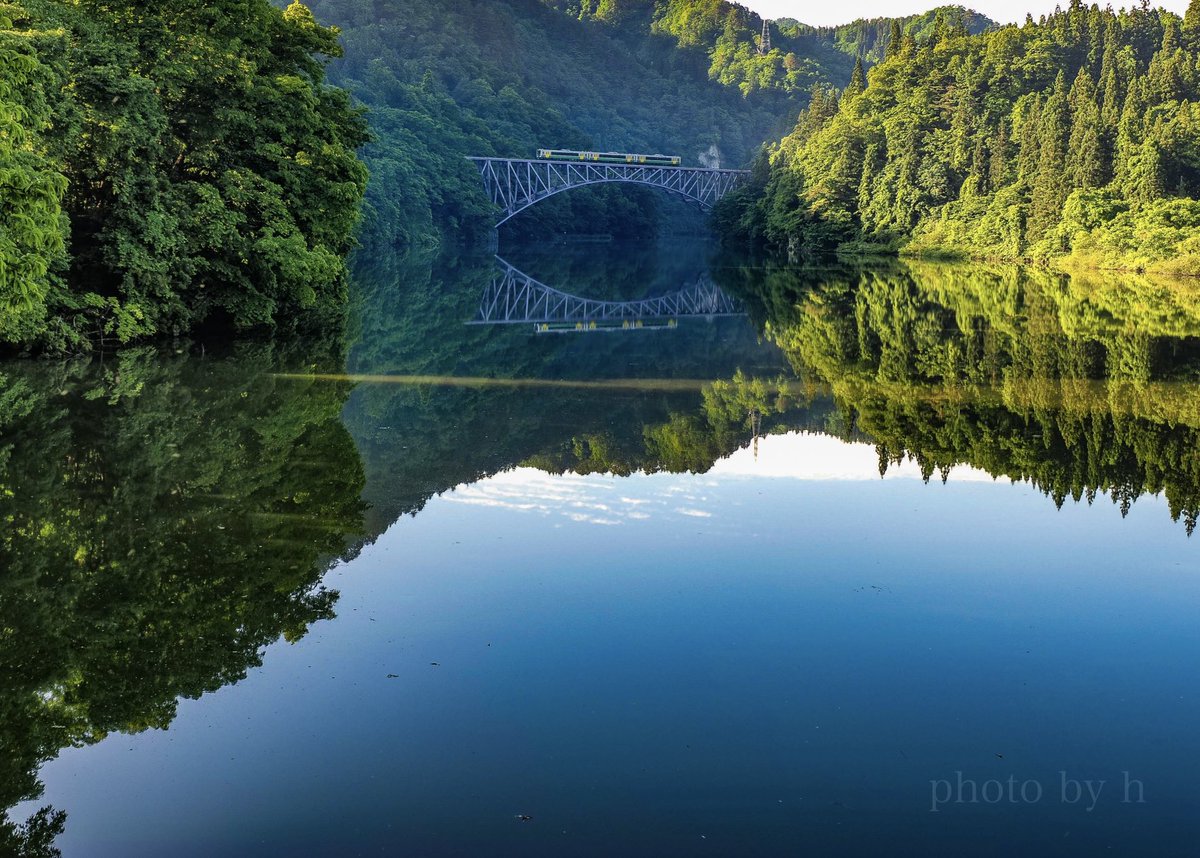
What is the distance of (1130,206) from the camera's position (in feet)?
215

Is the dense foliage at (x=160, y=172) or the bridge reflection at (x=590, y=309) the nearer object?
the dense foliage at (x=160, y=172)

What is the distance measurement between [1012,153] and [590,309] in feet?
179

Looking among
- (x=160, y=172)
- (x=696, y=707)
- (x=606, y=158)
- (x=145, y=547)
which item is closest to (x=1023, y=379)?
(x=696, y=707)

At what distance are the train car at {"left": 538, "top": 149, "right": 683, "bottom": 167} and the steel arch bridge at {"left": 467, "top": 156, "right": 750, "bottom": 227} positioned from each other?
79 centimetres

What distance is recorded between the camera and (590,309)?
39062 mm

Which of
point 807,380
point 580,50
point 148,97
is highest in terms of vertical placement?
point 580,50

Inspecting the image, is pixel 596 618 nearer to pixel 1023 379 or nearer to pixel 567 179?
pixel 1023 379

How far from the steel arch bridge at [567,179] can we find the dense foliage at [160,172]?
71.6m

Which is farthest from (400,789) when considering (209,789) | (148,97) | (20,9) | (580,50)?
(580,50)

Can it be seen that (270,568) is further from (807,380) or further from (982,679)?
(807,380)

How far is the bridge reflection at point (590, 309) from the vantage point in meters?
34.0

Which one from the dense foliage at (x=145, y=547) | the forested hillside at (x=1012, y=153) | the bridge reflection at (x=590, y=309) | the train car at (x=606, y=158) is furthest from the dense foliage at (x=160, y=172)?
the train car at (x=606, y=158)

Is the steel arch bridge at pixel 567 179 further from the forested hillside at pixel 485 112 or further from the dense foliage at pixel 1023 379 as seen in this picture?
the dense foliage at pixel 1023 379

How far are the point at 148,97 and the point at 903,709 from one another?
71.9 ft
